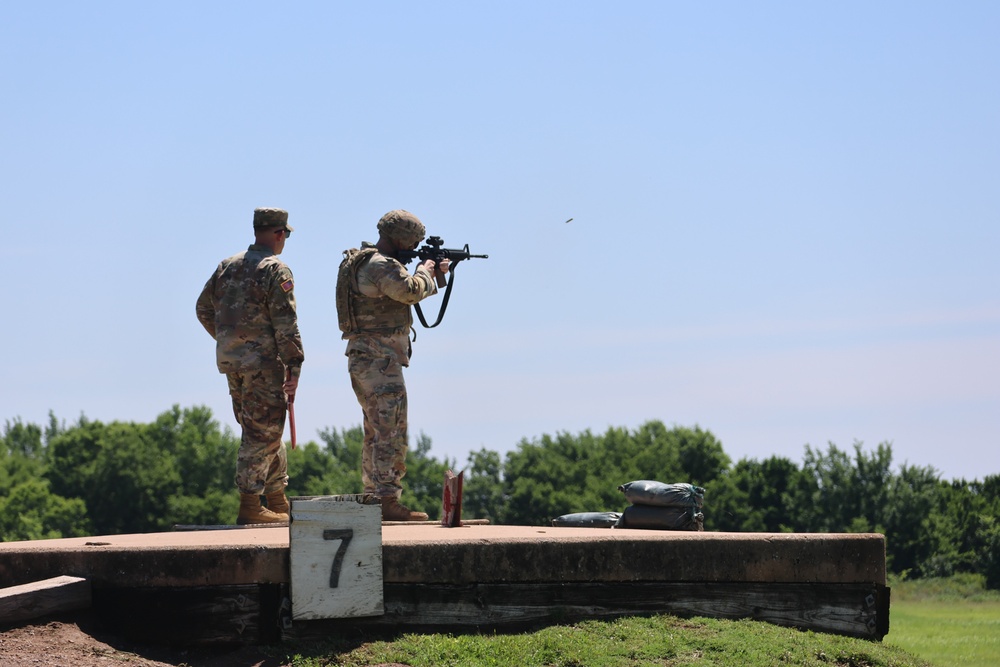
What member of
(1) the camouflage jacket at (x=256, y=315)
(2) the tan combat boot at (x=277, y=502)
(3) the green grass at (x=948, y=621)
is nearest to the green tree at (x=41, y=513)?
(3) the green grass at (x=948, y=621)

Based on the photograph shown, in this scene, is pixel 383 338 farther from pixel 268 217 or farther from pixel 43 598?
pixel 43 598

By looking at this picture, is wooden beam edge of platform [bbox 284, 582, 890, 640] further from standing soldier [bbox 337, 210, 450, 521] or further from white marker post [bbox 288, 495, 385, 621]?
standing soldier [bbox 337, 210, 450, 521]

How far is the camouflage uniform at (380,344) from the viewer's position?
10.2 m

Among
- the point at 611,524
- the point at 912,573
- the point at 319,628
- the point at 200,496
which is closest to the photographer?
the point at 319,628

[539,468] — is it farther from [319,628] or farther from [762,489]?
[319,628]

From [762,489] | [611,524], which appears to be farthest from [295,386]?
[762,489]

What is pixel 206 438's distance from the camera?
75.1 m

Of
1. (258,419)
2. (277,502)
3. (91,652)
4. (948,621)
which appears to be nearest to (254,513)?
(277,502)

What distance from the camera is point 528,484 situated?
62.7 meters

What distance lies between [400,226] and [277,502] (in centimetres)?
231

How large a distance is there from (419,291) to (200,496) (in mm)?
63168

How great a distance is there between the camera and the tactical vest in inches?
409

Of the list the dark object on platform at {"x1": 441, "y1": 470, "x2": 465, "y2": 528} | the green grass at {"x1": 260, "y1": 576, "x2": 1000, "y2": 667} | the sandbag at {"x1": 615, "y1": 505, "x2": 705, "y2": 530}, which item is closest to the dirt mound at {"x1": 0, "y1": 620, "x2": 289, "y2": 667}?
the green grass at {"x1": 260, "y1": 576, "x2": 1000, "y2": 667}

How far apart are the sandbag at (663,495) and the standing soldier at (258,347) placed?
2.60 metres
